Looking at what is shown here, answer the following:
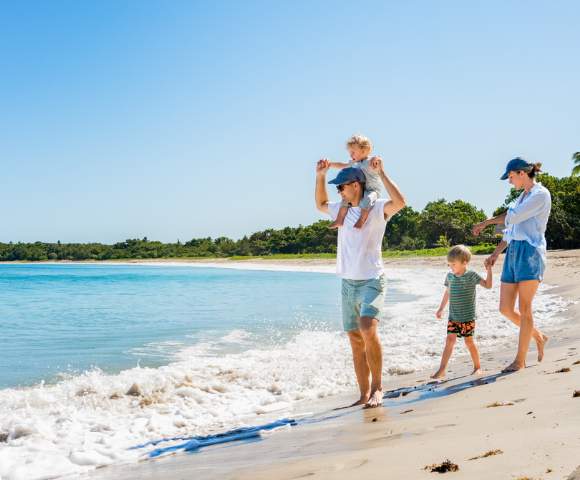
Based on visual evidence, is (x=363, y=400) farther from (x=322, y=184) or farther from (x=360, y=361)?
(x=322, y=184)

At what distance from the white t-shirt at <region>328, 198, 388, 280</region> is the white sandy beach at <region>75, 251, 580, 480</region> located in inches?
39.7

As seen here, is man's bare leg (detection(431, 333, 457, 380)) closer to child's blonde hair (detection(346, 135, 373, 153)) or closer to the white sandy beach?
the white sandy beach

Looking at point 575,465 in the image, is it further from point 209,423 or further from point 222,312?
point 222,312

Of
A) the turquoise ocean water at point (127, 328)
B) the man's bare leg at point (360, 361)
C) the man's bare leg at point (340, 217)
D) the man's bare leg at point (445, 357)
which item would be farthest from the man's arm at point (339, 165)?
the turquoise ocean water at point (127, 328)

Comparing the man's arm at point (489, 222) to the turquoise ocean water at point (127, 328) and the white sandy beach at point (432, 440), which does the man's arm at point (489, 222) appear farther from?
the turquoise ocean water at point (127, 328)

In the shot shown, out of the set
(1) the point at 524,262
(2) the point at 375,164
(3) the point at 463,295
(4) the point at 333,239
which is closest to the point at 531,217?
(1) the point at 524,262

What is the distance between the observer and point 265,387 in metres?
5.54

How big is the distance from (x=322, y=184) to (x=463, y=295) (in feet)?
5.93

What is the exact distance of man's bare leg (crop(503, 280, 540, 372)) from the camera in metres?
4.70

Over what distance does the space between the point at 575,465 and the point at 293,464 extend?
1.30 metres

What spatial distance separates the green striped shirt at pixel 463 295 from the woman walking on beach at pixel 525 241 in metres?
0.40

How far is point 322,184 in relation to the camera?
4.64 metres

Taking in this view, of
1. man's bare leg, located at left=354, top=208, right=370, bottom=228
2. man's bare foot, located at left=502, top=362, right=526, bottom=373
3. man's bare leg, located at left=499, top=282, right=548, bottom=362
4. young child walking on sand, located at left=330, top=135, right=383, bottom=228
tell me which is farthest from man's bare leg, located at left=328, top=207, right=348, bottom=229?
man's bare foot, located at left=502, top=362, right=526, bottom=373

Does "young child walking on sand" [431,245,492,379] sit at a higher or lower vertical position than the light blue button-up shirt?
lower
